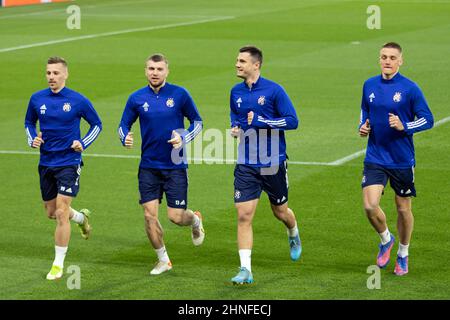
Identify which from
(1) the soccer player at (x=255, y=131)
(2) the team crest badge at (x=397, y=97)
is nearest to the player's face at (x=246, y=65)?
(1) the soccer player at (x=255, y=131)

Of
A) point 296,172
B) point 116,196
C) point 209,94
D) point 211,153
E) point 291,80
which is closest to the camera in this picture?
point 116,196

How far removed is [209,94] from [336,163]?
736 cm

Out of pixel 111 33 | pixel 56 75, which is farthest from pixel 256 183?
pixel 111 33

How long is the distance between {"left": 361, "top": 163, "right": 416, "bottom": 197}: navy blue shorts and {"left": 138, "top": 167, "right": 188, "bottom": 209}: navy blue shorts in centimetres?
195

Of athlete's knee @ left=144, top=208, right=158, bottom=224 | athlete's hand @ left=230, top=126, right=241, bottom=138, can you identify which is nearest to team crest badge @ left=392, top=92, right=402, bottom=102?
athlete's hand @ left=230, top=126, right=241, bottom=138

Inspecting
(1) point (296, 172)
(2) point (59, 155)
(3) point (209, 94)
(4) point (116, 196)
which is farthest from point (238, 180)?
(3) point (209, 94)

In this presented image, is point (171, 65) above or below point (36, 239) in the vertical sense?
above

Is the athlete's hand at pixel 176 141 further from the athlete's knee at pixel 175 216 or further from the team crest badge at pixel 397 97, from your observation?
the team crest badge at pixel 397 97

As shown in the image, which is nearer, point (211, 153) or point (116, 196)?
point (116, 196)

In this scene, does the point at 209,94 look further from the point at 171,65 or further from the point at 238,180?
the point at 238,180

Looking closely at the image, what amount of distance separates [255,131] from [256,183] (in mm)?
551

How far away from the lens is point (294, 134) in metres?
21.6

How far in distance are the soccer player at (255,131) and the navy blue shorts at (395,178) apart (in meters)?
0.93

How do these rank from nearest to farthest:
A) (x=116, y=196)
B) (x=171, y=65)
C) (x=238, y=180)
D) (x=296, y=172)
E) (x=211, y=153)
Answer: (x=238, y=180), (x=116, y=196), (x=296, y=172), (x=211, y=153), (x=171, y=65)
